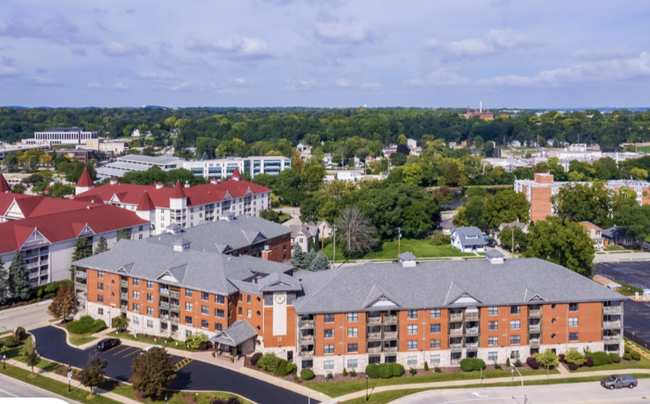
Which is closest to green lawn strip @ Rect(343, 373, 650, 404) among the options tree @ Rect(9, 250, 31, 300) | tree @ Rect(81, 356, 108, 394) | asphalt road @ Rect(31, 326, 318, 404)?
asphalt road @ Rect(31, 326, 318, 404)

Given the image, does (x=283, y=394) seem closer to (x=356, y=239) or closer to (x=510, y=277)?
(x=510, y=277)

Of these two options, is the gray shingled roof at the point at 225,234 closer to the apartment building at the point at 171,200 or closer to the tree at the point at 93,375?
the apartment building at the point at 171,200

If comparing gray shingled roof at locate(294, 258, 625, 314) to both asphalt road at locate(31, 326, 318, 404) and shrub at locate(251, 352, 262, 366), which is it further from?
asphalt road at locate(31, 326, 318, 404)

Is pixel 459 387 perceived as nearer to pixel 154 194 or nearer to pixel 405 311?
pixel 405 311

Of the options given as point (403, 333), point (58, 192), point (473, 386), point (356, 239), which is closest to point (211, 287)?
point (403, 333)

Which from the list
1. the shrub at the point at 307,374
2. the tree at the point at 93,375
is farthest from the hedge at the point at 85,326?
the shrub at the point at 307,374
